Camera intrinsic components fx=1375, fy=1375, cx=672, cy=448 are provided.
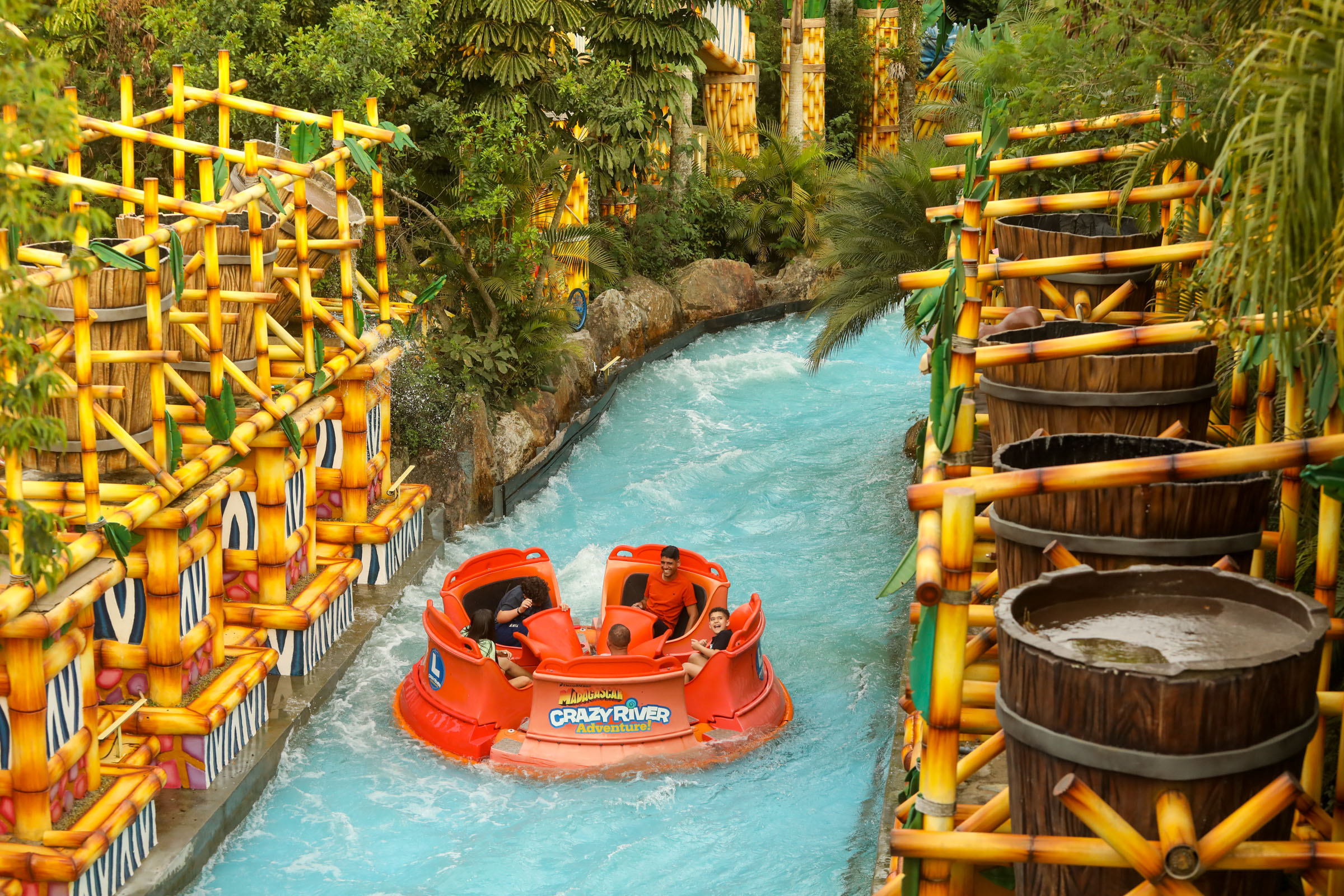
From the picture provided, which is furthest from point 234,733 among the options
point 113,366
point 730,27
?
point 730,27

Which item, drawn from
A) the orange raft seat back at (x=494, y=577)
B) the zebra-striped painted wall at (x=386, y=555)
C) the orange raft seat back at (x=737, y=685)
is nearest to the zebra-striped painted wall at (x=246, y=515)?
the orange raft seat back at (x=494, y=577)

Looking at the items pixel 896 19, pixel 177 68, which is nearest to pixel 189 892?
pixel 177 68

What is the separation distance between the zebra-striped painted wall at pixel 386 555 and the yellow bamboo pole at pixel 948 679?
A: 839 centimetres

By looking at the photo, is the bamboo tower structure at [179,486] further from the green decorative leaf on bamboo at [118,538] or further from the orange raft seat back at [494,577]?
the orange raft seat back at [494,577]

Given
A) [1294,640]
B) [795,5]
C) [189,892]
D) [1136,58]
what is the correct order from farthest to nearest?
A: 1. [795,5]
2. [189,892]
3. [1136,58]
4. [1294,640]

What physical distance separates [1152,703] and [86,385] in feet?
16.4

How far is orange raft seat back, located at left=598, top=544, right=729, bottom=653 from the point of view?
9.87 meters

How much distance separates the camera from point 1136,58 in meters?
6.64

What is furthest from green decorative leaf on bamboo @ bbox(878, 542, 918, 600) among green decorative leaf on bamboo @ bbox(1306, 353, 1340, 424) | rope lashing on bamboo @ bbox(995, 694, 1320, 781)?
green decorative leaf on bamboo @ bbox(1306, 353, 1340, 424)

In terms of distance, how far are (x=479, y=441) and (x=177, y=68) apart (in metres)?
6.05

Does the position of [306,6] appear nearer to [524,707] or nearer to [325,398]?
[325,398]

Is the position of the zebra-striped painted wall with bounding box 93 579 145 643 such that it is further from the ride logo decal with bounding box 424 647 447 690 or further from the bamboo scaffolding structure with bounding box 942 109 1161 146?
the bamboo scaffolding structure with bounding box 942 109 1161 146

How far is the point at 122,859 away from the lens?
6.89 meters

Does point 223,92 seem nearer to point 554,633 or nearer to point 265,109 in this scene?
point 265,109
